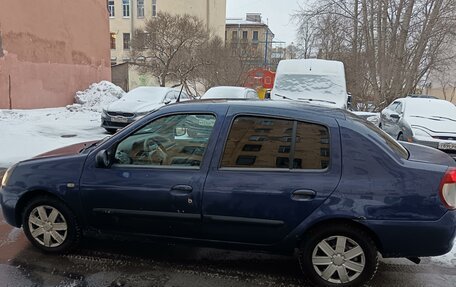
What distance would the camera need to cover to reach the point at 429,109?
9969 mm

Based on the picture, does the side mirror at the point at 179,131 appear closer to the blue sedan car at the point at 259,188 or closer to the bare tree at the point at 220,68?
the blue sedan car at the point at 259,188

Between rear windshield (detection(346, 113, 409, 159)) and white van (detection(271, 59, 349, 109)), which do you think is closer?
rear windshield (detection(346, 113, 409, 159))

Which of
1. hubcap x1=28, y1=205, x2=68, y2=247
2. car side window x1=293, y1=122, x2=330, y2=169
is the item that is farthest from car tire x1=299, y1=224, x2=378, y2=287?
hubcap x1=28, y1=205, x2=68, y2=247

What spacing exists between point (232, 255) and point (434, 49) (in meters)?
20.9

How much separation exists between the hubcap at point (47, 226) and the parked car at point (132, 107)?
7.30 metres

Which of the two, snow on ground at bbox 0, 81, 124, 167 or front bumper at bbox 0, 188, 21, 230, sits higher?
front bumper at bbox 0, 188, 21, 230

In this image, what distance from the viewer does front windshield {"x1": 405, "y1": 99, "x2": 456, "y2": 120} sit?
31.8 ft

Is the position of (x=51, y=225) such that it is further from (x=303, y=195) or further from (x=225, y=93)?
(x=225, y=93)

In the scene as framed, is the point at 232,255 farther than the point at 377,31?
No

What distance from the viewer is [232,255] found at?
4051 mm

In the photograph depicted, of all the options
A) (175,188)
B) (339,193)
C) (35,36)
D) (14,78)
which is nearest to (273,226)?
(339,193)

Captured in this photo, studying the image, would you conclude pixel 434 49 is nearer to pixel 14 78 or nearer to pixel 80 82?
pixel 80 82

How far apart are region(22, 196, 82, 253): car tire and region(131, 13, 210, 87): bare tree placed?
2422 centimetres

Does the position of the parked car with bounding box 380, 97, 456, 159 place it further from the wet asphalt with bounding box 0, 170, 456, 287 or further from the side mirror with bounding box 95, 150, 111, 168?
the side mirror with bounding box 95, 150, 111, 168
